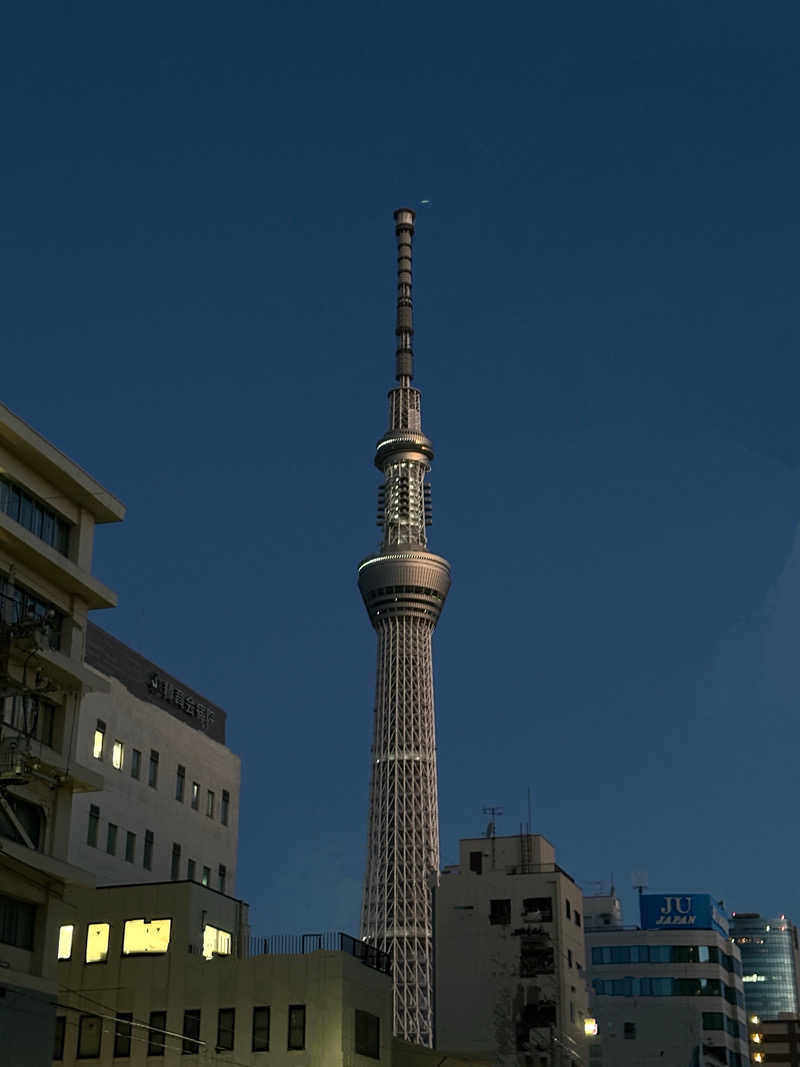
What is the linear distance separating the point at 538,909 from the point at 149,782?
4647 centimetres

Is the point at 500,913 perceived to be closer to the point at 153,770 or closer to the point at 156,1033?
the point at 153,770

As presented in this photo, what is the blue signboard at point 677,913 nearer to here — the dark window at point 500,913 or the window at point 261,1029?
the dark window at point 500,913

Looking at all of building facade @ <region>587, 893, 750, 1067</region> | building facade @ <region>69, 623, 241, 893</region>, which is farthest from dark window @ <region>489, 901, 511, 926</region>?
building facade @ <region>69, 623, 241, 893</region>

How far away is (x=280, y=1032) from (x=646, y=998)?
8527cm

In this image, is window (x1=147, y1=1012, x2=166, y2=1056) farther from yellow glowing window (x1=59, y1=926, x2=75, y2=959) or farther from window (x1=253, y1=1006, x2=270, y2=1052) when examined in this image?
yellow glowing window (x1=59, y1=926, x2=75, y2=959)

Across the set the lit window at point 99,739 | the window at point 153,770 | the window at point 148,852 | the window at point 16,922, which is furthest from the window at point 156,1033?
the window at point 153,770

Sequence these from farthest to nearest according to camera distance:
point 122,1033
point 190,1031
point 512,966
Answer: point 512,966, point 122,1033, point 190,1031

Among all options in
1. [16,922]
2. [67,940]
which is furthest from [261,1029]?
[16,922]

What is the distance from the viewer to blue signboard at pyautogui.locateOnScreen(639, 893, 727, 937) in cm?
14912

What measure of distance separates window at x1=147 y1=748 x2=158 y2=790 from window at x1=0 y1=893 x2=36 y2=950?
3425cm

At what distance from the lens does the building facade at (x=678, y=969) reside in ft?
466

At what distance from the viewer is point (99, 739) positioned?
84750mm

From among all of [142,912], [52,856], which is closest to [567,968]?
[142,912]

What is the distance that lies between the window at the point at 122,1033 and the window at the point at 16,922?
545 inches
